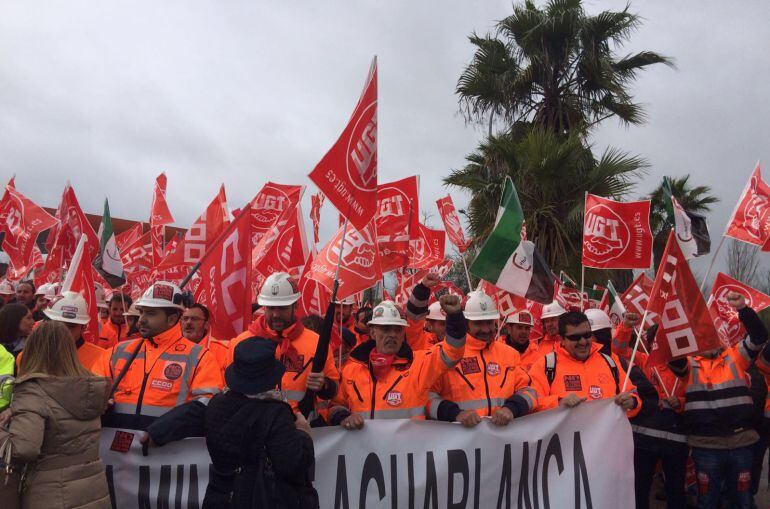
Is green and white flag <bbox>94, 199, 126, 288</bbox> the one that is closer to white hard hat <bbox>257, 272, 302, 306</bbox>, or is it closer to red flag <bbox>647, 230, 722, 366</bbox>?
white hard hat <bbox>257, 272, 302, 306</bbox>

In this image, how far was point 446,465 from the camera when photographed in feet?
14.2

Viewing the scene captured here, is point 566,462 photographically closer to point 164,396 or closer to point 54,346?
point 164,396

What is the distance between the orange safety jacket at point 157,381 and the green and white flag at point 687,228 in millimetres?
5166

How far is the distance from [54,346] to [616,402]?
3701 millimetres

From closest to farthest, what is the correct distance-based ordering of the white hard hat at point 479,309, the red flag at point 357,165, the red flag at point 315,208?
the red flag at point 357,165
the white hard hat at point 479,309
the red flag at point 315,208

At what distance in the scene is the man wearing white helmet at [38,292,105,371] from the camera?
4664 millimetres

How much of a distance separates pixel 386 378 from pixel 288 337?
0.80 metres

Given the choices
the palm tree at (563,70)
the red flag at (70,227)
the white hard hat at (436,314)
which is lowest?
the white hard hat at (436,314)

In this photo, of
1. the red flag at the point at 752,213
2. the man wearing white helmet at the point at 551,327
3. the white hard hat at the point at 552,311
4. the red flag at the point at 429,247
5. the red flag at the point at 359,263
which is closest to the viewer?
the red flag at the point at 359,263

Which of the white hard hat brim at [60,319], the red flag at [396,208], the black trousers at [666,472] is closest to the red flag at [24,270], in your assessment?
the red flag at [396,208]

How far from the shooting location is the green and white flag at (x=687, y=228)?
6922 millimetres

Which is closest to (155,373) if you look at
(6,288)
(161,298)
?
(161,298)

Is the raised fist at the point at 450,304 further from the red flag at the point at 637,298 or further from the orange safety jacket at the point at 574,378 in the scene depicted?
the red flag at the point at 637,298

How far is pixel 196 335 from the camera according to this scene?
559 centimetres
